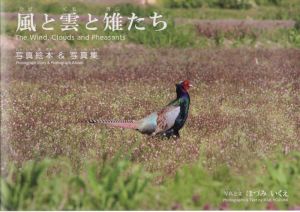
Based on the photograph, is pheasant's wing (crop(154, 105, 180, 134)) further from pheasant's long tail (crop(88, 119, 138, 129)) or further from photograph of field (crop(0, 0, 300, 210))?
pheasant's long tail (crop(88, 119, 138, 129))

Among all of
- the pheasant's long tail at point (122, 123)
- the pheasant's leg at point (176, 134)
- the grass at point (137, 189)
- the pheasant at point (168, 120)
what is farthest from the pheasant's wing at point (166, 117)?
the grass at point (137, 189)

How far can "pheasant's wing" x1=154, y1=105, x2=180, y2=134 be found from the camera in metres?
10.1

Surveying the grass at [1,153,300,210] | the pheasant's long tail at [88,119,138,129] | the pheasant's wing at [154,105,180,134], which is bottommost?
the pheasant's long tail at [88,119,138,129]

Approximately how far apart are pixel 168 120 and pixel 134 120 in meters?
0.36

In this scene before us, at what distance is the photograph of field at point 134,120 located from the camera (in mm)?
8055

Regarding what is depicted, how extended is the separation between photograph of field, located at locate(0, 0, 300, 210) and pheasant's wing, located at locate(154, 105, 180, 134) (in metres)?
0.09

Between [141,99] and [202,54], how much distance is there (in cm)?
361

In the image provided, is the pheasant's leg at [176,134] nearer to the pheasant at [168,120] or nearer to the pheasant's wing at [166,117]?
the pheasant at [168,120]

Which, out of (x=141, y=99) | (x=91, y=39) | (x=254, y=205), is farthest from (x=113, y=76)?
(x=254, y=205)

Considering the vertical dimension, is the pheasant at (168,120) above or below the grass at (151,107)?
above

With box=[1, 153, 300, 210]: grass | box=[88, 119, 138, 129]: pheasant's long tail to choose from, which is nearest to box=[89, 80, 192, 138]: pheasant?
box=[88, 119, 138, 129]: pheasant's long tail

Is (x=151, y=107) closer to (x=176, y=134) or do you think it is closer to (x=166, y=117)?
(x=166, y=117)

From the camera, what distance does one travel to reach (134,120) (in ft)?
33.5

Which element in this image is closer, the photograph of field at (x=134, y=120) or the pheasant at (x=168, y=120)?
the photograph of field at (x=134, y=120)
